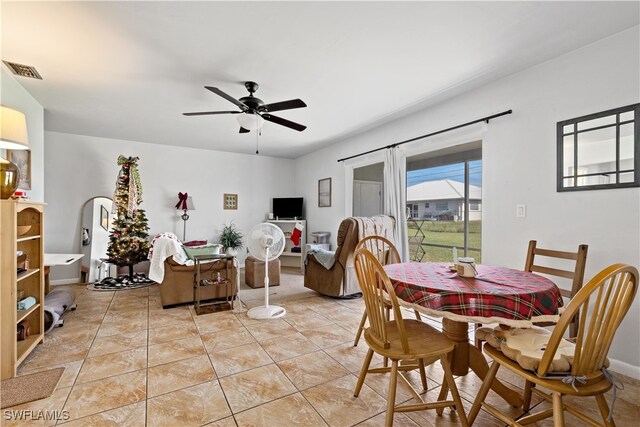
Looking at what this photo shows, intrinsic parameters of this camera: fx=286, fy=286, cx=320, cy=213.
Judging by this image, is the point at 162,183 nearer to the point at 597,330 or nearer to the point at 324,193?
the point at 324,193

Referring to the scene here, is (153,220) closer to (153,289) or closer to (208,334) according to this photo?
(153,289)

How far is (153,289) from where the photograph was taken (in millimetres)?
4129

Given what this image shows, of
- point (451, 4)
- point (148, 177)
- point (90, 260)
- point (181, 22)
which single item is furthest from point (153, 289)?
point (451, 4)

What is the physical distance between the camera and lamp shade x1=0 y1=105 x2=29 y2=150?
1825mm

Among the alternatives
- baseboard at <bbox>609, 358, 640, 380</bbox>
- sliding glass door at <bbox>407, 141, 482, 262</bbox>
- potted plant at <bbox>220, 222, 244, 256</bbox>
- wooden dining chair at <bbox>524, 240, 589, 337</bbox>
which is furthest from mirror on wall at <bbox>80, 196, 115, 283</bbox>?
baseboard at <bbox>609, 358, 640, 380</bbox>

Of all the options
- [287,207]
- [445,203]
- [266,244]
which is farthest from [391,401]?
[287,207]

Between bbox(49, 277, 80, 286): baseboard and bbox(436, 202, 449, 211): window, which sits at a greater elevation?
bbox(436, 202, 449, 211): window

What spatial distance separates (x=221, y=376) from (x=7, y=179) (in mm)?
1926

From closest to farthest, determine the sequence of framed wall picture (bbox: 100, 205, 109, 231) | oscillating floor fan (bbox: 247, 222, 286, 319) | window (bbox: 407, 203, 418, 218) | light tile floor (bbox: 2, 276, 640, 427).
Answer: light tile floor (bbox: 2, 276, 640, 427) < oscillating floor fan (bbox: 247, 222, 286, 319) < framed wall picture (bbox: 100, 205, 109, 231) < window (bbox: 407, 203, 418, 218)

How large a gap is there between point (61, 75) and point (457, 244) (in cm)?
532

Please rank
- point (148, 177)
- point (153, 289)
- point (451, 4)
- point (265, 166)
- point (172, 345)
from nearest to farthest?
point (451, 4)
point (172, 345)
point (153, 289)
point (148, 177)
point (265, 166)

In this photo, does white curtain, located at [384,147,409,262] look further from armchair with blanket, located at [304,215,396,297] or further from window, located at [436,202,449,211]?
window, located at [436,202,449,211]

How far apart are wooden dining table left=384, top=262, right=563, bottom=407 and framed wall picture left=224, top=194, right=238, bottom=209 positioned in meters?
4.66

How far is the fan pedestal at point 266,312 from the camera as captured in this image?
3.00m
